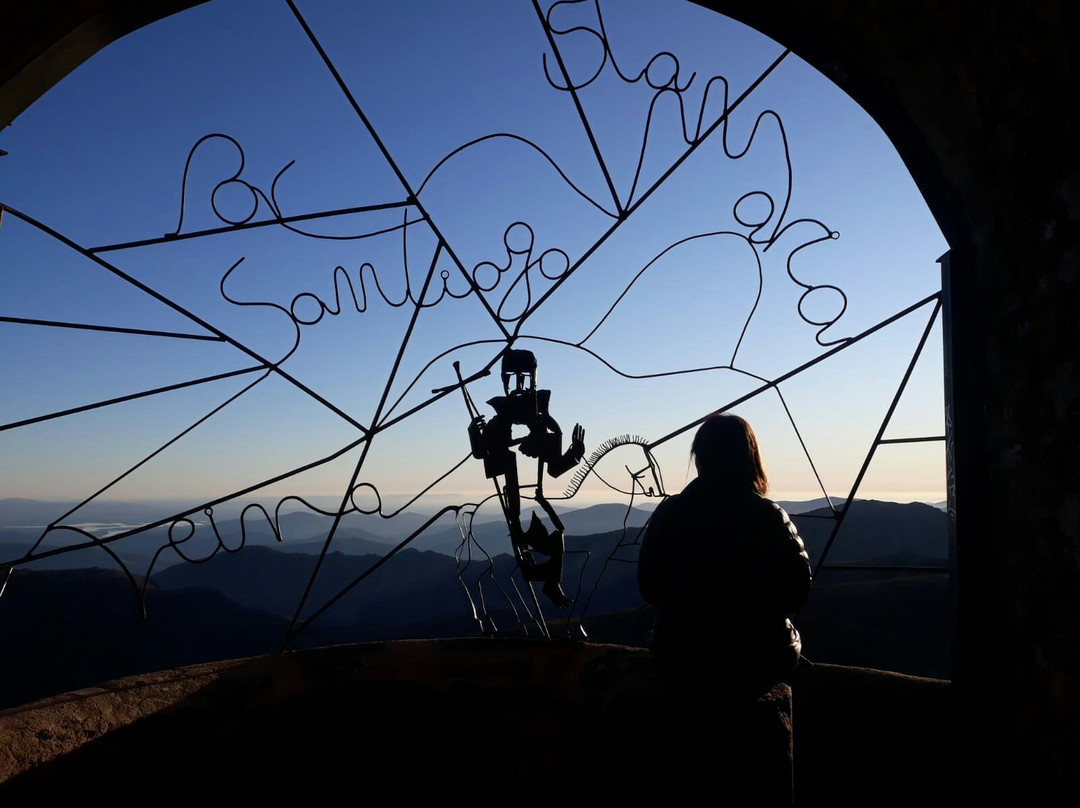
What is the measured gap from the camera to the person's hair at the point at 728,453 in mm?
2055

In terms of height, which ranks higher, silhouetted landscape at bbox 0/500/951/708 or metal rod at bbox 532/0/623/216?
metal rod at bbox 532/0/623/216

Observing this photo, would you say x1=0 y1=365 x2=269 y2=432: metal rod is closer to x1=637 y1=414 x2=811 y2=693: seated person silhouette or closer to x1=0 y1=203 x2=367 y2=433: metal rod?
x1=0 y1=203 x2=367 y2=433: metal rod

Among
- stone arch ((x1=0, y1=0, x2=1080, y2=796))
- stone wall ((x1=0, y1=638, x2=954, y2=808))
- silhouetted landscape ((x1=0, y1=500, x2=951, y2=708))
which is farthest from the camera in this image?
silhouetted landscape ((x1=0, y1=500, x2=951, y2=708))

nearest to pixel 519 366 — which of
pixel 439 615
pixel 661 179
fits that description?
pixel 661 179

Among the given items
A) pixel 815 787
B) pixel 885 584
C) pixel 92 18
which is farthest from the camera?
pixel 885 584

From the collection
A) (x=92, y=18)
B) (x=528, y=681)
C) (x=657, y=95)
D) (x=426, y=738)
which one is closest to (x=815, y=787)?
(x=528, y=681)

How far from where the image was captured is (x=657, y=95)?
8.21 feet

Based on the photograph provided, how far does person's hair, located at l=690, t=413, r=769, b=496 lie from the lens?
6.74 feet

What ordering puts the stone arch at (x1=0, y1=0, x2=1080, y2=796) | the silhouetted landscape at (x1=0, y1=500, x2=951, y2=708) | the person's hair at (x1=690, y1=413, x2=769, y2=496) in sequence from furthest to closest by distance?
1. the silhouetted landscape at (x1=0, y1=500, x2=951, y2=708)
2. the person's hair at (x1=690, y1=413, x2=769, y2=496)
3. the stone arch at (x1=0, y1=0, x2=1080, y2=796)

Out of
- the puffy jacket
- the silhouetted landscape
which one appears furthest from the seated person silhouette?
the silhouetted landscape

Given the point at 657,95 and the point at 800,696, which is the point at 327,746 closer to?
the point at 800,696

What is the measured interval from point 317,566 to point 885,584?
710 cm

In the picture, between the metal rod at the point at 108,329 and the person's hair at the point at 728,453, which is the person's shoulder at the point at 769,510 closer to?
the person's hair at the point at 728,453

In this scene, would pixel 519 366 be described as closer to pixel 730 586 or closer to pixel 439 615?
pixel 730 586
